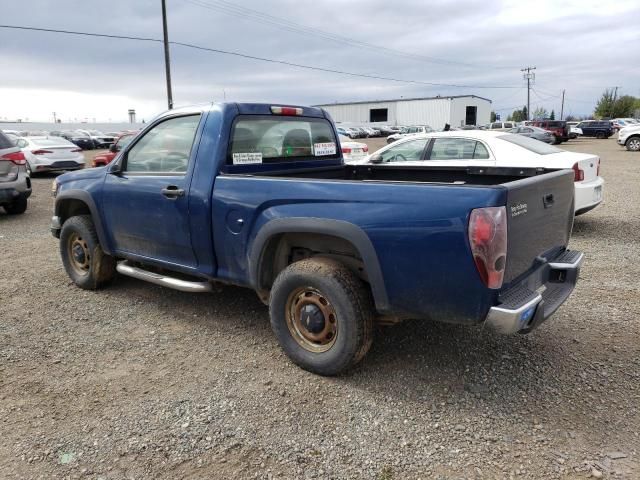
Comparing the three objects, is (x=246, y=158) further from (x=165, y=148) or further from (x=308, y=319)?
(x=308, y=319)

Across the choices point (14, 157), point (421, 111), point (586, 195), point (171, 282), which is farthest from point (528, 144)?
point (421, 111)

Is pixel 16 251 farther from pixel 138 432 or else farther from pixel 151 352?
pixel 138 432

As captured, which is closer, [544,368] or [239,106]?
[544,368]

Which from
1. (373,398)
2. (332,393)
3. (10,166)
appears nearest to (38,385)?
(332,393)

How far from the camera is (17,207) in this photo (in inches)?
401

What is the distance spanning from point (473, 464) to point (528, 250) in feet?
4.19

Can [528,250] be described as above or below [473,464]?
above

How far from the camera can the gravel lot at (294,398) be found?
2.67 m

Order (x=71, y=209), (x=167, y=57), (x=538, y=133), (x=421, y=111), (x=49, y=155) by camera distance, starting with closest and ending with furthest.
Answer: (x=71, y=209)
(x=49, y=155)
(x=167, y=57)
(x=538, y=133)
(x=421, y=111)

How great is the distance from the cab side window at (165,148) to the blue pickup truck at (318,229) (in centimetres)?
1

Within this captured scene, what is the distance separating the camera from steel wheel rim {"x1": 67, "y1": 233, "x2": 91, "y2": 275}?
5.21 meters

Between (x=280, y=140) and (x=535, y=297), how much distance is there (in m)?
2.49

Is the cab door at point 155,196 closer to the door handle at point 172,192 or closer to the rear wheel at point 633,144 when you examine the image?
the door handle at point 172,192

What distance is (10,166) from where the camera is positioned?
9.19 metres
